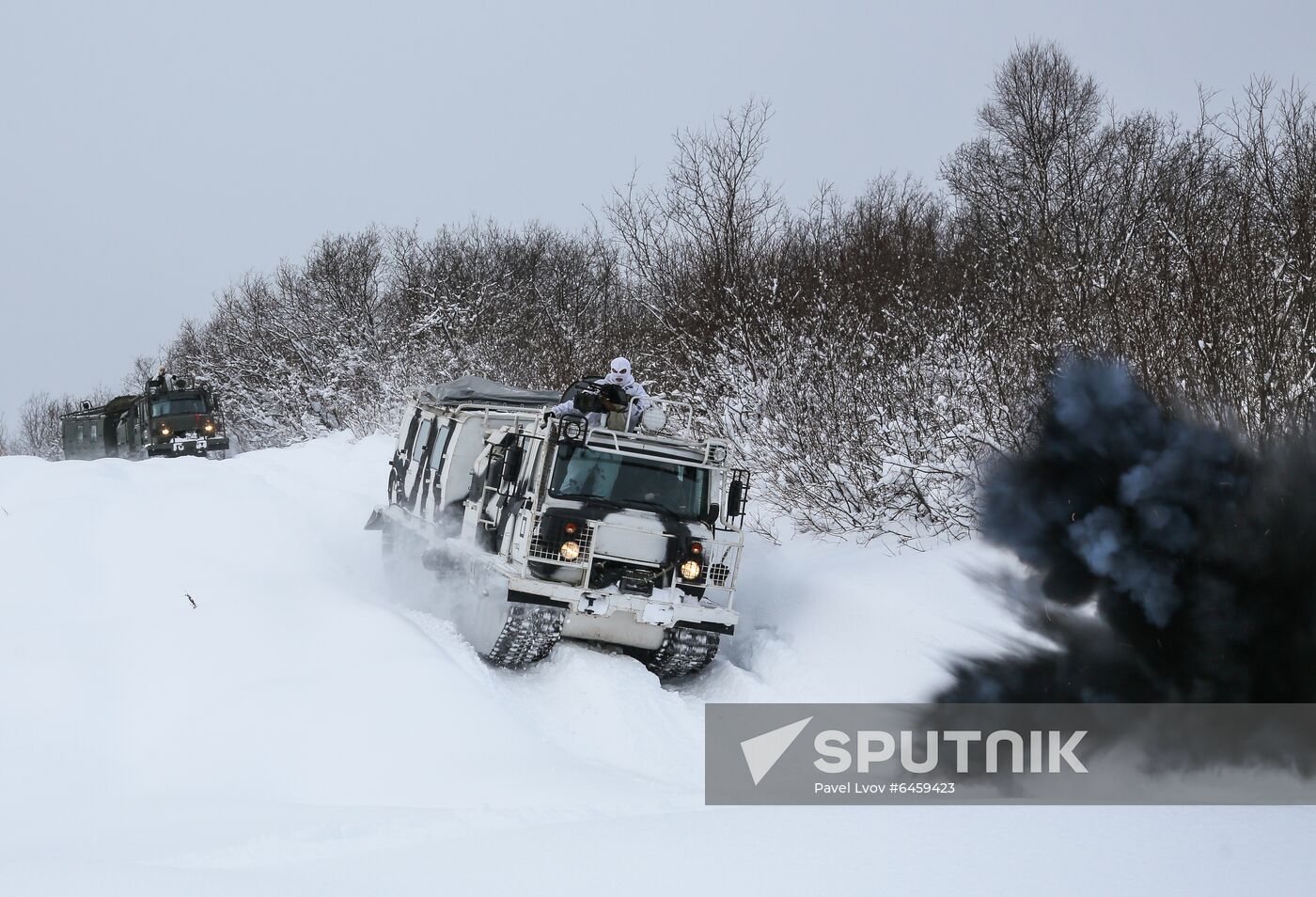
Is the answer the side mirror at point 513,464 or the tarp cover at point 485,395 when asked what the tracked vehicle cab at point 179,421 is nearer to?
the tarp cover at point 485,395

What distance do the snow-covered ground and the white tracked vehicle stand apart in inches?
15.5

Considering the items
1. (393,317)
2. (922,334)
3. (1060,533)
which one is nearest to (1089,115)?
(922,334)

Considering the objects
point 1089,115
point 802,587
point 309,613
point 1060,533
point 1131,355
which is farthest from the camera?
point 1089,115

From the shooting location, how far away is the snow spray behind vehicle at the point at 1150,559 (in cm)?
765

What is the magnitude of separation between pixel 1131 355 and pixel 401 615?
6.96 meters

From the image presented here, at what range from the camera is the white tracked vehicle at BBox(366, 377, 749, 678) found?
9914 mm

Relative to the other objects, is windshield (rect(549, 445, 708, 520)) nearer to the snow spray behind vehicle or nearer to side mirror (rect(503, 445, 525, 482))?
side mirror (rect(503, 445, 525, 482))

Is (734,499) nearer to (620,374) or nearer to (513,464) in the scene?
(620,374)

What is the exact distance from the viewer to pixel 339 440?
95.1ft

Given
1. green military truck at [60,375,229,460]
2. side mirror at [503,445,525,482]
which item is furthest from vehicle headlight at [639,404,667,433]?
green military truck at [60,375,229,460]

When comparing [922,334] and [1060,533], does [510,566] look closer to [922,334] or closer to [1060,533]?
[1060,533]

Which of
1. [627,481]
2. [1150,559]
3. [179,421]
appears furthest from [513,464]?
[179,421]

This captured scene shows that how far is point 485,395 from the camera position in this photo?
43.6ft

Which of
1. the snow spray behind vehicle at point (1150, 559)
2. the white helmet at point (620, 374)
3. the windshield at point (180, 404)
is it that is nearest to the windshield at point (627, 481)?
the white helmet at point (620, 374)
